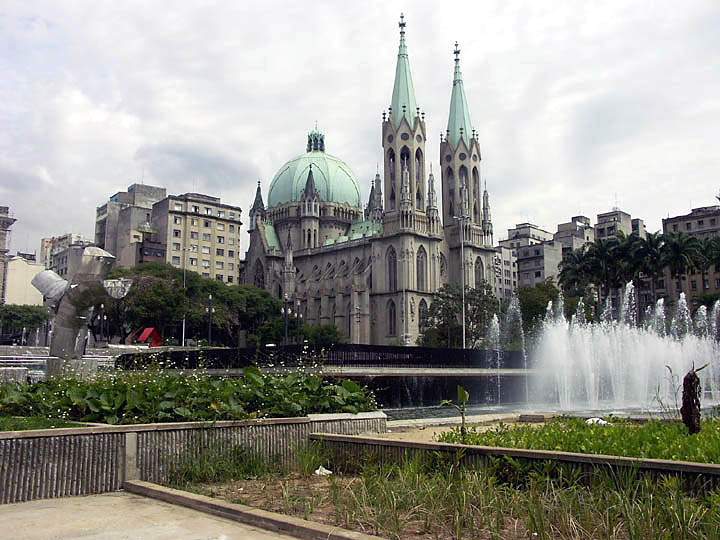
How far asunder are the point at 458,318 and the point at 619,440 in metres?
69.5

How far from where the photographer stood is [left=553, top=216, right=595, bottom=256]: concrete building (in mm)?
130500

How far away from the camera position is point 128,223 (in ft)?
397

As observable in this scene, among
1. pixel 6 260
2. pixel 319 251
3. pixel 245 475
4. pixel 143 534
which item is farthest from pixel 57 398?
pixel 6 260

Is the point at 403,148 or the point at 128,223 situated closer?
the point at 403,148

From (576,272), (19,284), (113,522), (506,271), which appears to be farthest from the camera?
(506,271)

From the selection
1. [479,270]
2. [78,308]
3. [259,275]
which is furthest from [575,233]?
[78,308]

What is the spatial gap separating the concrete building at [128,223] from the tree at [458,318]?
54210mm

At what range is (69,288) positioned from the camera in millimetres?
25656

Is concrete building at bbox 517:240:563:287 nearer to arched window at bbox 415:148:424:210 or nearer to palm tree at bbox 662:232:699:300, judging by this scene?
arched window at bbox 415:148:424:210

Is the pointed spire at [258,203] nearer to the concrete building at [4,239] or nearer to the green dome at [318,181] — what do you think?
the green dome at [318,181]

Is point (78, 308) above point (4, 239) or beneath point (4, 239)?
beneath

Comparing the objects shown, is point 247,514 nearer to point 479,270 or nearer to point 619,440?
point 619,440

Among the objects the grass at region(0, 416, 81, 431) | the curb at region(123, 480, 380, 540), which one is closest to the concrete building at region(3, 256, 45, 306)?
the grass at region(0, 416, 81, 431)

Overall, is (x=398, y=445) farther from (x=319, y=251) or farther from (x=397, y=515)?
(x=319, y=251)
